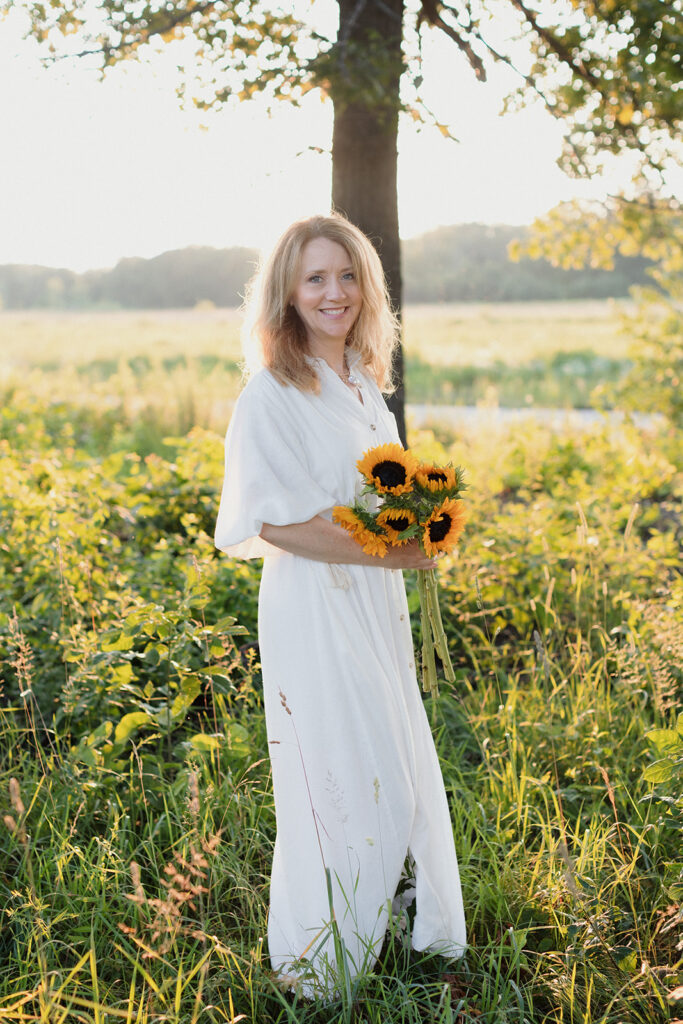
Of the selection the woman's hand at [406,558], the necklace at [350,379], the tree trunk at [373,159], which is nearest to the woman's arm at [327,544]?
the woman's hand at [406,558]

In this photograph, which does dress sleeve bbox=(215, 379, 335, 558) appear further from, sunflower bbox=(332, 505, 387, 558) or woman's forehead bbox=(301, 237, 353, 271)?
woman's forehead bbox=(301, 237, 353, 271)

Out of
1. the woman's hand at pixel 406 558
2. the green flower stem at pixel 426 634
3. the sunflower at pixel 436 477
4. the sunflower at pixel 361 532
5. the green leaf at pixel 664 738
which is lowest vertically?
the green leaf at pixel 664 738

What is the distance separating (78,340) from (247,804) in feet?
87.9

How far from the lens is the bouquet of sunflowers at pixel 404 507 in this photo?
2.08 metres

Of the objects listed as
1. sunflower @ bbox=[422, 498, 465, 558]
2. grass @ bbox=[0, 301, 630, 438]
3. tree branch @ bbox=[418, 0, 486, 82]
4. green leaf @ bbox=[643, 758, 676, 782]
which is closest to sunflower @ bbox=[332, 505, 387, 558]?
sunflower @ bbox=[422, 498, 465, 558]

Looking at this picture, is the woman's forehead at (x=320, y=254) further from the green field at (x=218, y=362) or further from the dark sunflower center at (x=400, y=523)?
the dark sunflower center at (x=400, y=523)

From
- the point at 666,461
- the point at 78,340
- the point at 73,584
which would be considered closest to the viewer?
the point at 73,584

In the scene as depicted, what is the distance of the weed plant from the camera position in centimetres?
211

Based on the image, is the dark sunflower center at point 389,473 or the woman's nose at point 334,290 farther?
the woman's nose at point 334,290

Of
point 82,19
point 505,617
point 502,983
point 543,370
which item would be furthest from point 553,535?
point 543,370

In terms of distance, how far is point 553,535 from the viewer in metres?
4.36

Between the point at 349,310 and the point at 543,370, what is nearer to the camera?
the point at 349,310

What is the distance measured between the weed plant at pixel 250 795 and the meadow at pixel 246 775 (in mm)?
14

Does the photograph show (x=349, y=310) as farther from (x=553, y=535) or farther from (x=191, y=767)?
(x=553, y=535)
